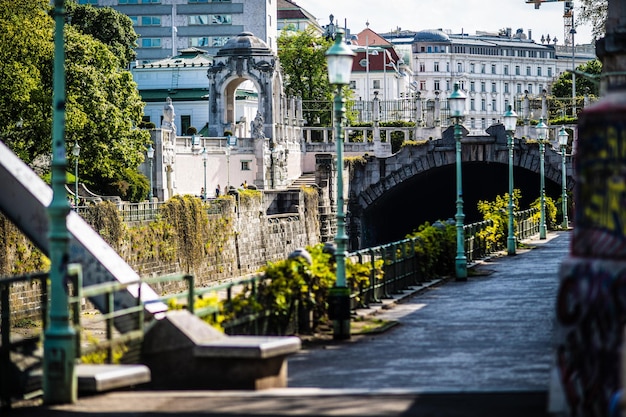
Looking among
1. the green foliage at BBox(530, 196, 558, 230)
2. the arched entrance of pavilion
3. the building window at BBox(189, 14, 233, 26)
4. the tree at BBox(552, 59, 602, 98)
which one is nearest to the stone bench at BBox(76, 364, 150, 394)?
the green foliage at BBox(530, 196, 558, 230)

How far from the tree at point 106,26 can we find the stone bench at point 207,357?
7954 centimetres

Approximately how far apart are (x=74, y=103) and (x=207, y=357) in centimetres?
4282

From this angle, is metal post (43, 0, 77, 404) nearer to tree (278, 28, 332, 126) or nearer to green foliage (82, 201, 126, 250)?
green foliage (82, 201, 126, 250)

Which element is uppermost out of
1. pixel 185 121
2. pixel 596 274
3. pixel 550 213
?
→ pixel 185 121

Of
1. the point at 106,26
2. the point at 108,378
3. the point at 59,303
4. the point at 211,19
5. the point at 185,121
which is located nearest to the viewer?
the point at 108,378

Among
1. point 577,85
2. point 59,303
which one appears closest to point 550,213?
point 59,303

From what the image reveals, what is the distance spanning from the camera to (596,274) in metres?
12.0

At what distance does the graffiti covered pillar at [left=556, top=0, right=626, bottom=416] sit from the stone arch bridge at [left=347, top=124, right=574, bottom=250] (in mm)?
64889

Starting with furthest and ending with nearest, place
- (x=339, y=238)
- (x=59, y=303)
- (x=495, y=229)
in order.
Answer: (x=495, y=229), (x=339, y=238), (x=59, y=303)

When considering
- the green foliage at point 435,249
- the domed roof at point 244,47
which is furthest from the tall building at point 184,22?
the green foliage at point 435,249

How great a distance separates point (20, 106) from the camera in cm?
5419

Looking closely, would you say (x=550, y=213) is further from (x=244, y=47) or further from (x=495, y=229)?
(x=244, y=47)

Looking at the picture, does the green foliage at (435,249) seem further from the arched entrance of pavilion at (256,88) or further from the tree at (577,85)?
the tree at (577,85)

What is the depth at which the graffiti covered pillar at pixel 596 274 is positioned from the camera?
1187 cm
